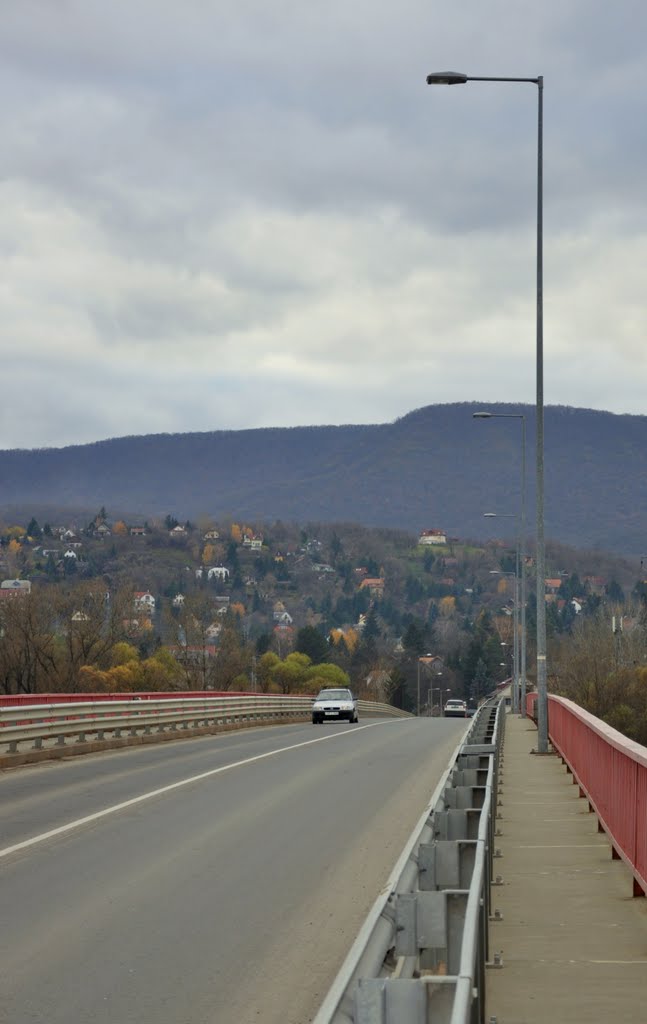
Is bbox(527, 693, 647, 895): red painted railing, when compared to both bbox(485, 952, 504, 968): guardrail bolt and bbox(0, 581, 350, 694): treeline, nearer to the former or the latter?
bbox(485, 952, 504, 968): guardrail bolt

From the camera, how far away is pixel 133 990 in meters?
7.93

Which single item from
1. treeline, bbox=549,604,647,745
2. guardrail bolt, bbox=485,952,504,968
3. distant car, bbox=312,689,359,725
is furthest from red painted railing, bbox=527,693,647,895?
treeline, bbox=549,604,647,745

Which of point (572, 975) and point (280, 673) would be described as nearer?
point (572, 975)

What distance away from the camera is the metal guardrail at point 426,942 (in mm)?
4586

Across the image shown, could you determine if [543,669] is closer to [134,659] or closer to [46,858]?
[46,858]

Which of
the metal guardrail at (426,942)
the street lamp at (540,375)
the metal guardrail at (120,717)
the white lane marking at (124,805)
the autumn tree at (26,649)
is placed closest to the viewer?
the metal guardrail at (426,942)

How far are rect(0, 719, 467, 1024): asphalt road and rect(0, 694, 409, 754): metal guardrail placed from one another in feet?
6.85

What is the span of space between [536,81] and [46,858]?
68.0 ft

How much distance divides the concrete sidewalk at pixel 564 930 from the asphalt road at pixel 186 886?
3.33 feet

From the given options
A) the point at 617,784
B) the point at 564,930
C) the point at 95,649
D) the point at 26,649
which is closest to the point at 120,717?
the point at 617,784

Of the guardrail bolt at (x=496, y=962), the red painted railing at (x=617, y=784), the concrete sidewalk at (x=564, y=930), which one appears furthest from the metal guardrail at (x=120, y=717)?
the guardrail bolt at (x=496, y=962)

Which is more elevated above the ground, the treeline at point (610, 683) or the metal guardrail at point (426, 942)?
the metal guardrail at point (426, 942)

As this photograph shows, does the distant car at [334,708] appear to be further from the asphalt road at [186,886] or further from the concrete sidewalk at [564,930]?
the concrete sidewalk at [564,930]

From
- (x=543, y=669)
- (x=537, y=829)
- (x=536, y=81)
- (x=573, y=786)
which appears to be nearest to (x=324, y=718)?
(x=543, y=669)
